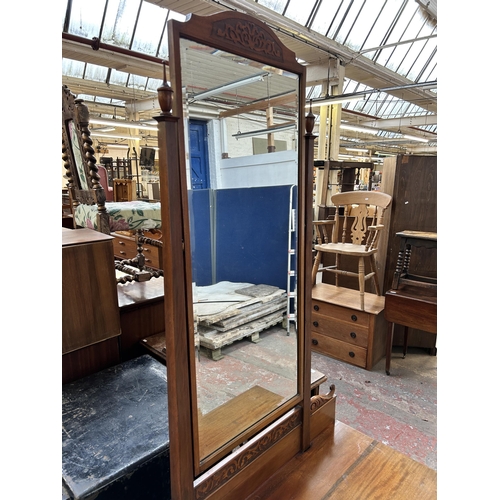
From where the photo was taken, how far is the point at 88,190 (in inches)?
76.0

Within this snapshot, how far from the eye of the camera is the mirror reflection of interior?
0.95 m

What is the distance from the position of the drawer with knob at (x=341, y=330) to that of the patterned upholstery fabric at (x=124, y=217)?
4.89ft

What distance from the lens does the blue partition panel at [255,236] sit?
45.9 inches

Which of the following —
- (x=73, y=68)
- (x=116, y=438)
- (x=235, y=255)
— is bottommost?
(x=116, y=438)

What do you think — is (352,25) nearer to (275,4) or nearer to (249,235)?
(275,4)

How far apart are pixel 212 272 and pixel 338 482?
765 mm

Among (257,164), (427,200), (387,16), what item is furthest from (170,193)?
(387,16)

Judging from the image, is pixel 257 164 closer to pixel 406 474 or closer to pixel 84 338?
pixel 84 338

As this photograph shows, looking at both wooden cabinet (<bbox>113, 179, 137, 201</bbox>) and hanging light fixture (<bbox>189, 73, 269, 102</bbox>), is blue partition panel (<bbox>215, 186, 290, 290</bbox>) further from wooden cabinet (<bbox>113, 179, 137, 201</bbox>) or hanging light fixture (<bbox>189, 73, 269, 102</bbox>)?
wooden cabinet (<bbox>113, 179, 137, 201</bbox>)

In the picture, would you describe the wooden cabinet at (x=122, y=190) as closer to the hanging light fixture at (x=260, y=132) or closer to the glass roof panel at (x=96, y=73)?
the glass roof panel at (x=96, y=73)

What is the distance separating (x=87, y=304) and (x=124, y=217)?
0.71 meters

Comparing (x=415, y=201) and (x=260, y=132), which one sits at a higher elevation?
(x=260, y=132)

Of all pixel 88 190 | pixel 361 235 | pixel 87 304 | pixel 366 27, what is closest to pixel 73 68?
pixel 366 27

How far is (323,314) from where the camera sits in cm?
303
